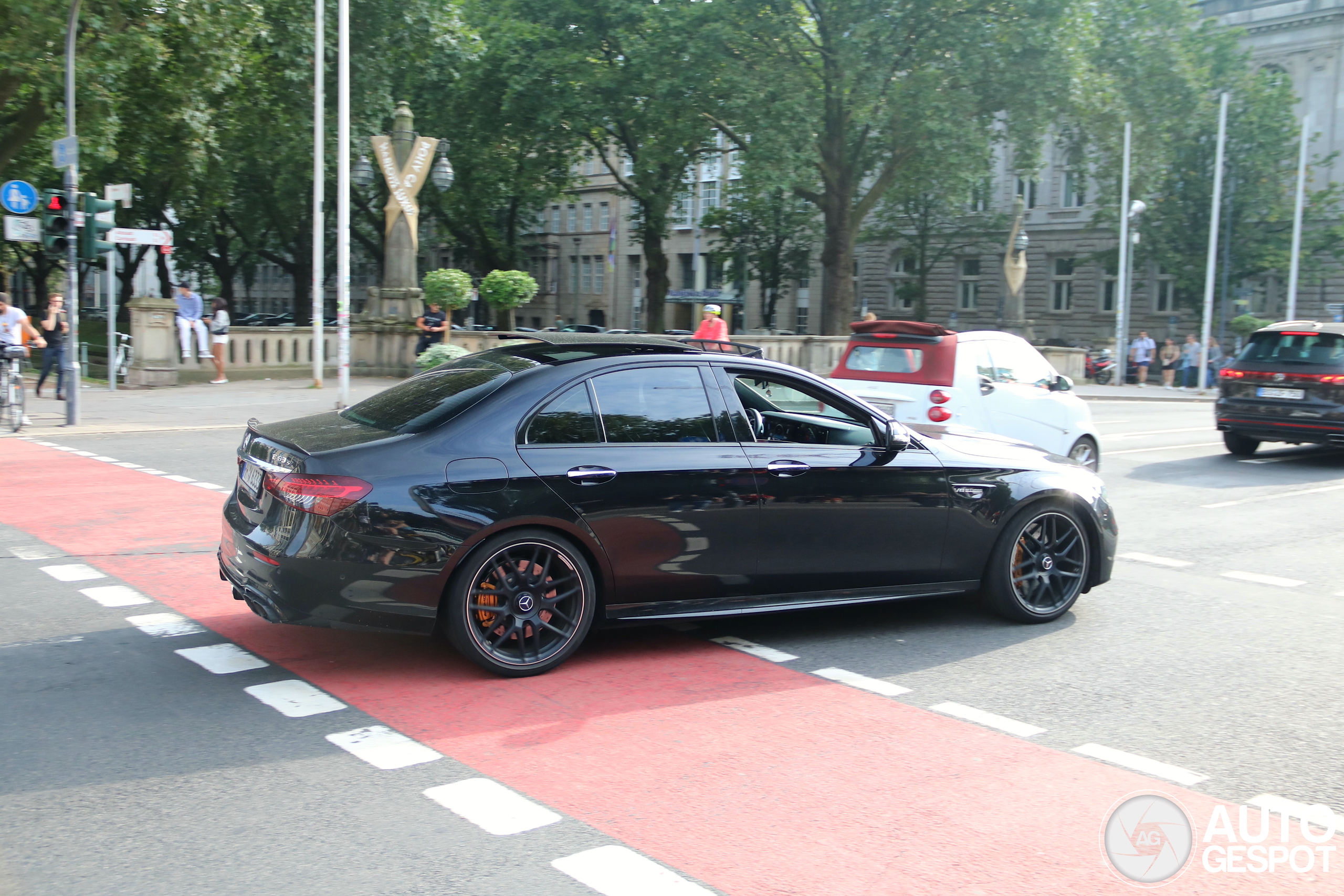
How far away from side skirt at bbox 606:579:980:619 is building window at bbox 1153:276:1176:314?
52.5 metres

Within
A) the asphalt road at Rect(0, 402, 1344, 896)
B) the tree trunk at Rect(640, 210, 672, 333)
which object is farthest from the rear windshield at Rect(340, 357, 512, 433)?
the tree trunk at Rect(640, 210, 672, 333)

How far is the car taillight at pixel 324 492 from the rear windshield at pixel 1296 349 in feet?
45.2

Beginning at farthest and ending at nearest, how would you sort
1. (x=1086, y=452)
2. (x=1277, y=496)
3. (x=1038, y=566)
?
(x=1086, y=452)
(x=1277, y=496)
(x=1038, y=566)

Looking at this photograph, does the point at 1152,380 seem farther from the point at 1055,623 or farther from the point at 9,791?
the point at 9,791

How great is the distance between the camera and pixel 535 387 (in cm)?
559

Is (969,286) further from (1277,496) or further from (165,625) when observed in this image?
(165,625)

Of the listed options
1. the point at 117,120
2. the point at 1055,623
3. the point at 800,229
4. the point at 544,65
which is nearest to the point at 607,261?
the point at 800,229

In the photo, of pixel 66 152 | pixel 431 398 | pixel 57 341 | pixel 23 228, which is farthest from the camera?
pixel 57 341

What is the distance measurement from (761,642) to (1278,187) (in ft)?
157

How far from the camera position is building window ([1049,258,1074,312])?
191ft

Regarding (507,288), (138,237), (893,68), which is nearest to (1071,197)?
(893,68)

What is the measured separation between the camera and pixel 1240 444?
16297 millimetres

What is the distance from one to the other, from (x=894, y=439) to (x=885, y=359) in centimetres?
611

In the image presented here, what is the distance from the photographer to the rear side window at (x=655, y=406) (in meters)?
5.72
